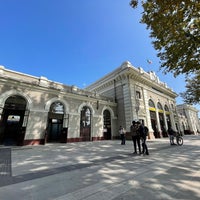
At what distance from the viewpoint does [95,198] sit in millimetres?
2438

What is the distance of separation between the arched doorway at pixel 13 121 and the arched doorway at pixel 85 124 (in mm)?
5710

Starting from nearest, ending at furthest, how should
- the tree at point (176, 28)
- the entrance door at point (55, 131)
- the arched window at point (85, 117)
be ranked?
the tree at point (176, 28) < the arched window at point (85, 117) < the entrance door at point (55, 131)

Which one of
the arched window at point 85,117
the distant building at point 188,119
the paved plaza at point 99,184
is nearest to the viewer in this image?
the paved plaza at point 99,184

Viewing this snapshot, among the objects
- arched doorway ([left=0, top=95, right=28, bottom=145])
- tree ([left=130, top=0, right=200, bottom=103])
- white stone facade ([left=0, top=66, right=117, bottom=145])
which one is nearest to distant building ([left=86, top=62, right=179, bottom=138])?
white stone facade ([left=0, top=66, right=117, bottom=145])

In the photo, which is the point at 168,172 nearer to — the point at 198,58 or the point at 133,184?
the point at 133,184

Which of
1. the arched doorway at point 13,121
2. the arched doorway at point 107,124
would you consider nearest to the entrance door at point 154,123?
the arched doorway at point 107,124

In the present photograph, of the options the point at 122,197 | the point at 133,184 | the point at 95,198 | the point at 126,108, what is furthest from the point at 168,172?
the point at 126,108

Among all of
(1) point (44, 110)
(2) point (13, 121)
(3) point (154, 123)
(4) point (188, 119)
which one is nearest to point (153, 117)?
(3) point (154, 123)

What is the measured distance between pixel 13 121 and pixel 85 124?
8534 millimetres

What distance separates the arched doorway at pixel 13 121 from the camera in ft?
32.2

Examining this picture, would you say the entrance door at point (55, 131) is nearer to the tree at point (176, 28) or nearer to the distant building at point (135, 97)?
the distant building at point (135, 97)

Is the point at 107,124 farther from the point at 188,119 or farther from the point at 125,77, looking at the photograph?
the point at 188,119

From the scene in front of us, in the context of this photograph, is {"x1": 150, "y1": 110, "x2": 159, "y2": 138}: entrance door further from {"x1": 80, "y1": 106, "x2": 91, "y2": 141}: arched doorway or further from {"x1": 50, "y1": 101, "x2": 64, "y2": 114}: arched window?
{"x1": 50, "y1": 101, "x2": 64, "y2": 114}: arched window

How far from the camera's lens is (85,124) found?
45.5ft
